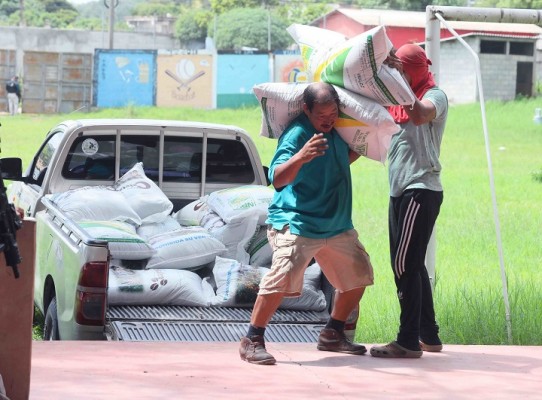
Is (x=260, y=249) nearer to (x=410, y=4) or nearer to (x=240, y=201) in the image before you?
(x=240, y=201)

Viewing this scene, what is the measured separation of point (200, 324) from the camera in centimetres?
704

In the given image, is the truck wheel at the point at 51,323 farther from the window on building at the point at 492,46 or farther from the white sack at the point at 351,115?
the window on building at the point at 492,46

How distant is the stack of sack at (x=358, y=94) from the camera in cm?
607

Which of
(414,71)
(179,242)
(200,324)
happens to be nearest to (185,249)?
(179,242)

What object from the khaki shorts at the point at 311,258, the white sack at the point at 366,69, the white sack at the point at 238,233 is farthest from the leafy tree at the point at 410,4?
the khaki shorts at the point at 311,258

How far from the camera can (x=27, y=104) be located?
43438mm

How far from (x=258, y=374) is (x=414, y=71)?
1.92 metres

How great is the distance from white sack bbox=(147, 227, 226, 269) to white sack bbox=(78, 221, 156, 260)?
9 cm

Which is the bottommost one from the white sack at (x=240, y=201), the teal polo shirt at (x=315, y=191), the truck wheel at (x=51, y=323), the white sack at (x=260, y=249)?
the truck wheel at (x=51, y=323)

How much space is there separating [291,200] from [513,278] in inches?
226

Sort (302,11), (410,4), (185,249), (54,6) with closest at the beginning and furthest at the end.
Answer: (185,249) < (410,4) < (302,11) < (54,6)

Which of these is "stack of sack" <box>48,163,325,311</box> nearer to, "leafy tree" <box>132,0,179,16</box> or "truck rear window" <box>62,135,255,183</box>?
"truck rear window" <box>62,135,255,183</box>

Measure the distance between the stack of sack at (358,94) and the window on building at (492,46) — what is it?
1568 inches

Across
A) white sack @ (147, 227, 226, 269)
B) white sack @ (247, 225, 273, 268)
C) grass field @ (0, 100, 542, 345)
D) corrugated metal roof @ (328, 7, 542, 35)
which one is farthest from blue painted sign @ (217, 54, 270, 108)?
white sack @ (147, 227, 226, 269)
